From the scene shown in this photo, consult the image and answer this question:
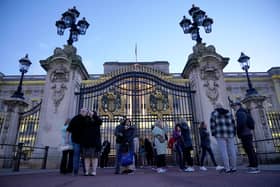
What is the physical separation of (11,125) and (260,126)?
14426mm

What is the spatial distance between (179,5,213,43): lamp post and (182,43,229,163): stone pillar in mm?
930

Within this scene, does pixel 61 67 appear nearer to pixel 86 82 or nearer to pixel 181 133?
pixel 86 82

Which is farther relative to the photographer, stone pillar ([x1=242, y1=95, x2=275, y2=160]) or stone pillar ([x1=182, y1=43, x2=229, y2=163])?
stone pillar ([x1=182, y1=43, x2=229, y2=163])

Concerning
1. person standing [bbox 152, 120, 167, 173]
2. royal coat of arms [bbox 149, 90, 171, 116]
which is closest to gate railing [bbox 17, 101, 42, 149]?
royal coat of arms [bbox 149, 90, 171, 116]

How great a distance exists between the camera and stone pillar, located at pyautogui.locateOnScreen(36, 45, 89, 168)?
9.07 metres

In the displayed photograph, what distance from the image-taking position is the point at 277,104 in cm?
3378

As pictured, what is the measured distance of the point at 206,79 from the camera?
34.0 feet

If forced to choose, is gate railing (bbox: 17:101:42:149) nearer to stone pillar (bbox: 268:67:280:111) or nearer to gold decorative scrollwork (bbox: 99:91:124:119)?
gold decorative scrollwork (bbox: 99:91:124:119)

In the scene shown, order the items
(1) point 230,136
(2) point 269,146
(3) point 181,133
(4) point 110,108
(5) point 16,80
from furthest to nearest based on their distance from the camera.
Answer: (5) point 16,80 < (4) point 110,108 < (2) point 269,146 < (3) point 181,133 < (1) point 230,136

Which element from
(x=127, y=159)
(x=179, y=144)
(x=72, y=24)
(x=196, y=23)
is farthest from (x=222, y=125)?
(x=72, y=24)

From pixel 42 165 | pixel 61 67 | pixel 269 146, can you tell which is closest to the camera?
pixel 42 165

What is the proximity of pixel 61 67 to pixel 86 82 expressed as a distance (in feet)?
6.04

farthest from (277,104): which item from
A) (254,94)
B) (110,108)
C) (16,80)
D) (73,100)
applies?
(16,80)

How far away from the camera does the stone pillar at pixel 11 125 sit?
9461 mm
